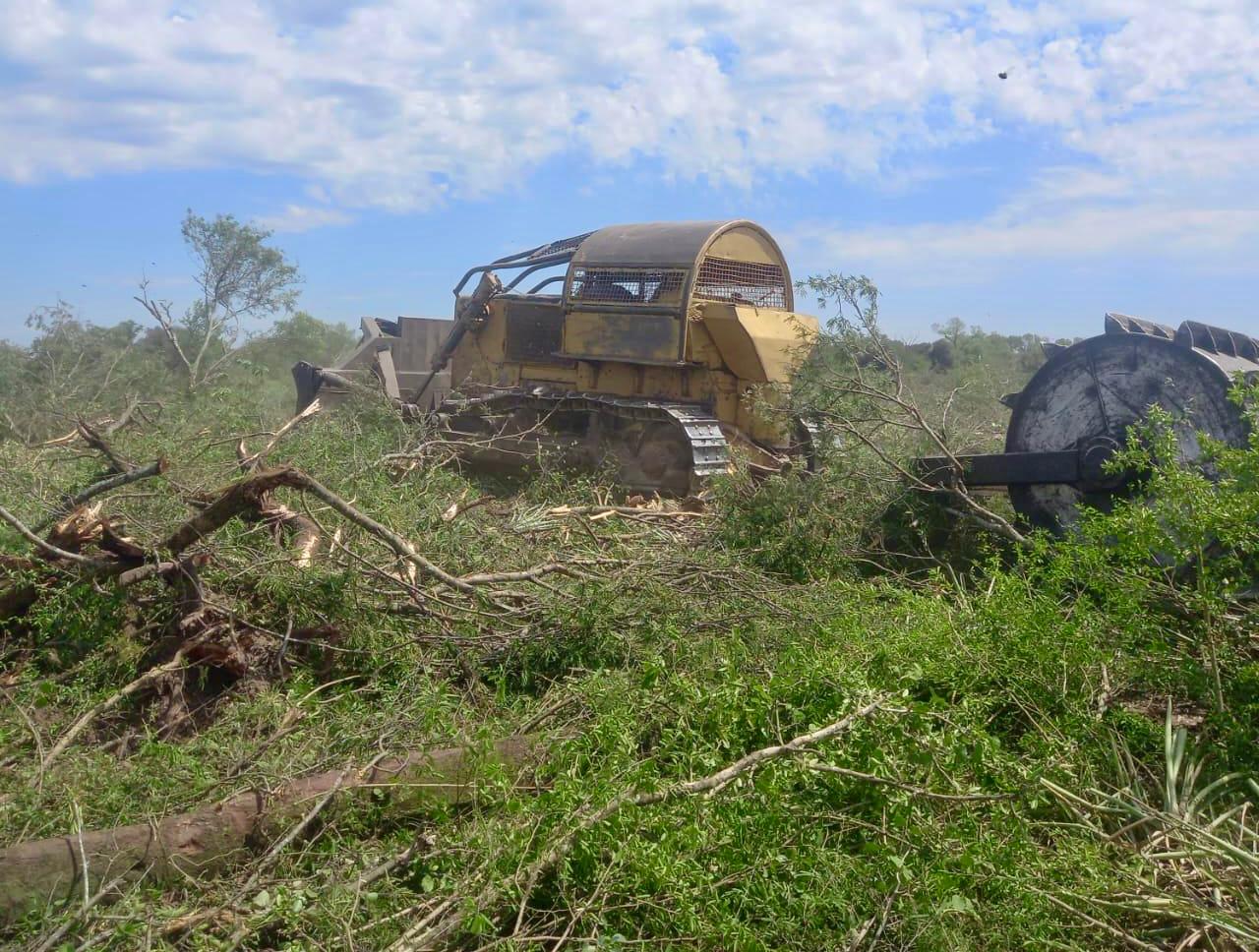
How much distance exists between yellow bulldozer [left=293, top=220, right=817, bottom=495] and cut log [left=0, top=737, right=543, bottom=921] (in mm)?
5590

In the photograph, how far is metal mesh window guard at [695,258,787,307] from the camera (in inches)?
403

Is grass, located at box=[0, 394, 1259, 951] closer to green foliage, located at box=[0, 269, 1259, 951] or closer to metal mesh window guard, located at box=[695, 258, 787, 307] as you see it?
green foliage, located at box=[0, 269, 1259, 951]

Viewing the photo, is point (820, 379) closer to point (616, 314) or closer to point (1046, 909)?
point (616, 314)

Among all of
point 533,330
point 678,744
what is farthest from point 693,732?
point 533,330

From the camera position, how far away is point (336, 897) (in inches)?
112

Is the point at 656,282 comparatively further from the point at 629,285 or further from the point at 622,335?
the point at 622,335

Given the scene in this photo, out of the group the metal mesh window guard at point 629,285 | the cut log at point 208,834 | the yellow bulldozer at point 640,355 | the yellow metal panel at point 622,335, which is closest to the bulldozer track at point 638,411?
the yellow bulldozer at point 640,355

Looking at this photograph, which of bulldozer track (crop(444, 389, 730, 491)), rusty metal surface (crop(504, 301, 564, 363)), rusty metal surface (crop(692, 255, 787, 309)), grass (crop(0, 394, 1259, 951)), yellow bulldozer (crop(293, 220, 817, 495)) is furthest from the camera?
rusty metal surface (crop(504, 301, 564, 363))

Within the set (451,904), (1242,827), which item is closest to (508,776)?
(451,904)

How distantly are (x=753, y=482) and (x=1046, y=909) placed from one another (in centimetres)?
482

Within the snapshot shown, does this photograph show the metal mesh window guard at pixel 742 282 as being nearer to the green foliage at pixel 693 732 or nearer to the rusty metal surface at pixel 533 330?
the rusty metal surface at pixel 533 330

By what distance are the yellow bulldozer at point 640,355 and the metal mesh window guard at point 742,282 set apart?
0.01 m

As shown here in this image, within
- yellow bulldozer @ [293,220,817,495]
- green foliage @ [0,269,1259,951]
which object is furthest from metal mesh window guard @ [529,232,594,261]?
green foliage @ [0,269,1259,951]

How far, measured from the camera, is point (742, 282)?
1065 cm
